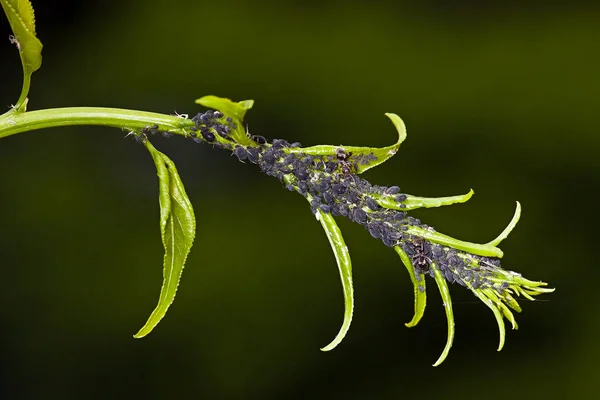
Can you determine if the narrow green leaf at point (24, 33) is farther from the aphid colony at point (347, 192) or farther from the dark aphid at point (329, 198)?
the dark aphid at point (329, 198)

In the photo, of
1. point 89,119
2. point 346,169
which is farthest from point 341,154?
point 89,119

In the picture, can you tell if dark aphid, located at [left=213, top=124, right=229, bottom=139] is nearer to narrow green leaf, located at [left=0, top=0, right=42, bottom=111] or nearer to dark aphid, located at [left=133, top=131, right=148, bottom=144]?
dark aphid, located at [left=133, top=131, right=148, bottom=144]

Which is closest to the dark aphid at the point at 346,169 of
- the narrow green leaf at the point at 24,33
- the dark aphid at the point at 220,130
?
the dark aphid at the point at 220,130

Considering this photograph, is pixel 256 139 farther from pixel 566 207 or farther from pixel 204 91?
pixel 566 207

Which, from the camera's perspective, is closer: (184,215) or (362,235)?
(184,215)

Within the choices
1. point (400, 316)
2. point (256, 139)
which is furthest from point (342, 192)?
point (400, 316)

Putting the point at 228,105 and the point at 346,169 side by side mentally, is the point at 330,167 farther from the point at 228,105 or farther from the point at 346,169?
the point at 228,105
